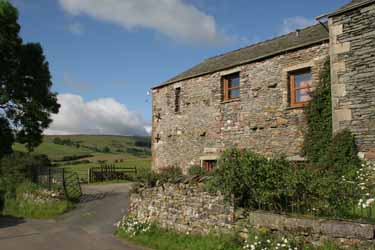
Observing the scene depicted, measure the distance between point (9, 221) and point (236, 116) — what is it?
10.0 meters

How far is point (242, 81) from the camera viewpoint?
49.0 ft

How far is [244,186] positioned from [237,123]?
7318mm

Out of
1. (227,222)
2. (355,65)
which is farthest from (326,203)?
(355,65)

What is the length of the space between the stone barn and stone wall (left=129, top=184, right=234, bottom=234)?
484 centimetres

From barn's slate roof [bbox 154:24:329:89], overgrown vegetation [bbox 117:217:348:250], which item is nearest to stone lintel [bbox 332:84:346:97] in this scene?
barn's slate roof [bbox 154:24:329:89]

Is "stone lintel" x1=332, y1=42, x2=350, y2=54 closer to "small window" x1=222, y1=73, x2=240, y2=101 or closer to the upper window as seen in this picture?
the upper window

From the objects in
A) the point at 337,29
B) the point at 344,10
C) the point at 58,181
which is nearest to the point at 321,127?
the point at 337,29

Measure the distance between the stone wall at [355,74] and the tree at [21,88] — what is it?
2153 cm

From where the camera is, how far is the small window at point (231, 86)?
15.5 meters

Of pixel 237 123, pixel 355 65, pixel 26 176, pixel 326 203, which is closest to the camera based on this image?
pixel 326 203

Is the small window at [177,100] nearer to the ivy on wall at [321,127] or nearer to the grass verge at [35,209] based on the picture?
the grass verge at [35,209]

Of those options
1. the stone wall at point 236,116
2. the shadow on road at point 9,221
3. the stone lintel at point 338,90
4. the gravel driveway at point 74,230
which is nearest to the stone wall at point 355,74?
the stone lintel at point 338,90

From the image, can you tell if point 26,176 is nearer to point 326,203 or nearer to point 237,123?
point 237,123

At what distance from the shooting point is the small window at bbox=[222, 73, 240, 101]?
50.8 feet
